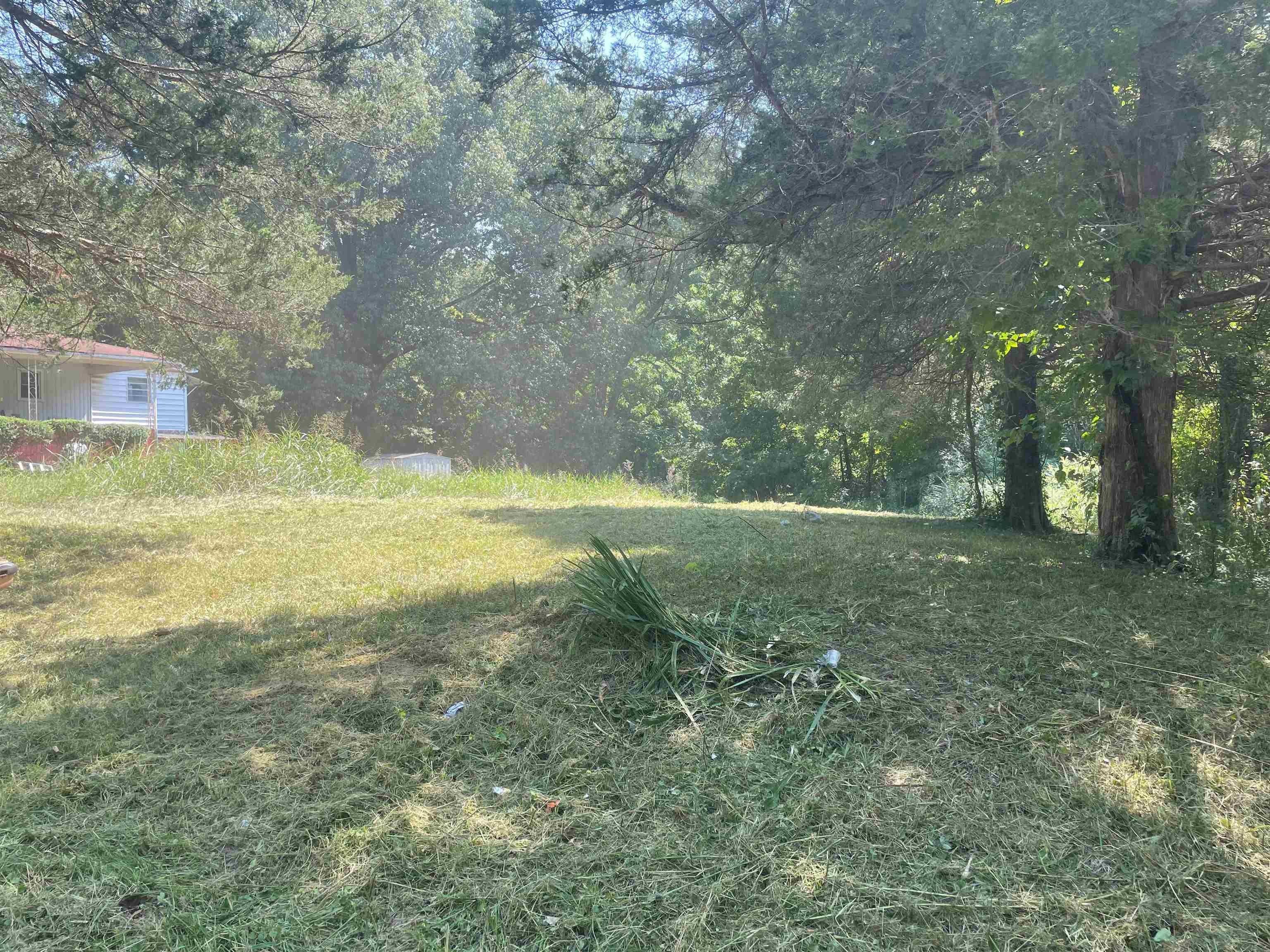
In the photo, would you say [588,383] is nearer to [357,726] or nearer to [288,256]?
[288,256]

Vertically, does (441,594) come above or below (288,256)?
below

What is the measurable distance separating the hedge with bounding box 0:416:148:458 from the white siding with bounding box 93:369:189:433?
223 centimetres

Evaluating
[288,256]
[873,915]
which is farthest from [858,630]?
[288,256]

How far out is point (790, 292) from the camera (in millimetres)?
8125

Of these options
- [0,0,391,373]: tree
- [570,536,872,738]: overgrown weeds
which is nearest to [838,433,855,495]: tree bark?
[0,0,391,373]: tree

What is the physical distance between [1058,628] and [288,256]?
7183 millimetres

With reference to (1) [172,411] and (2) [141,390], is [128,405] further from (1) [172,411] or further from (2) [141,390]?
(1) [172,411]

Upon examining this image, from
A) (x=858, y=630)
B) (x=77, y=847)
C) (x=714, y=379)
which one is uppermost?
(x=714, y=379)

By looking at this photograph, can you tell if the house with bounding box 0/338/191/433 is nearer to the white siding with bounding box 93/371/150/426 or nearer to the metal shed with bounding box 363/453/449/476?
the white siding with bounding box 93/371/150/426

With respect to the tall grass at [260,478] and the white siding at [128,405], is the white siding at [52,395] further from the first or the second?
the tall grass at [260,478]

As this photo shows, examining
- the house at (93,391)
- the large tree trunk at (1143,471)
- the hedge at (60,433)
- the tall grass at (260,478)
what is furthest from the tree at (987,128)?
the house at (93,391)

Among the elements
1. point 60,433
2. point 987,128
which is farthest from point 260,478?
point 60,433

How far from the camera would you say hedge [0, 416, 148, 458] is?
1777cm

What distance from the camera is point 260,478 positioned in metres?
12.0
